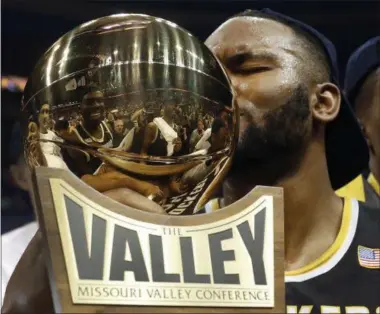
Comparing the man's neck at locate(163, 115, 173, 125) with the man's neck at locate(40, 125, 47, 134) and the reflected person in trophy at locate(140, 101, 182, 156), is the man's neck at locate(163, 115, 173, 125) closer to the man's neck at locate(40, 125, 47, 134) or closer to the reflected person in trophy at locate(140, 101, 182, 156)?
the reflected person in trophy at locate(140, 101, 182, 156)

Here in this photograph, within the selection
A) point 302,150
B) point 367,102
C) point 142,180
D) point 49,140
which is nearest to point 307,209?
point 302,150

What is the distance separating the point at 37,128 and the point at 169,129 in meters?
0.20

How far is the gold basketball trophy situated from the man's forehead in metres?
0.16

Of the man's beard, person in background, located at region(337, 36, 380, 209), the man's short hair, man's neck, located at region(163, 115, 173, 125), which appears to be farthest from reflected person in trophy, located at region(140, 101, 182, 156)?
person in background, located at region(337, 36, 380, 209)

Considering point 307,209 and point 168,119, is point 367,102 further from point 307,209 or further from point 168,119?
point 168,119

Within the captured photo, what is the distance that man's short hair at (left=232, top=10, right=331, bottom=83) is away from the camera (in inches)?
46.3

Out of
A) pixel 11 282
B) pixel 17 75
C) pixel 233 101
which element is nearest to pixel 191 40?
pixel 233 101

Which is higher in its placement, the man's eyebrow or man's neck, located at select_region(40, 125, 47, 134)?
the man's eyebrow

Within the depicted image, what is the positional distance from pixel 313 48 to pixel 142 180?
43 centimetres

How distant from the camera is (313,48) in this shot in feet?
3.88

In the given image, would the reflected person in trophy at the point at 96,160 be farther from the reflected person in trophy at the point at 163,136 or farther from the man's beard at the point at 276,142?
the man's beard at the point at 276,142

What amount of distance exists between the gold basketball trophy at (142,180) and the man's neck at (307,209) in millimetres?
220

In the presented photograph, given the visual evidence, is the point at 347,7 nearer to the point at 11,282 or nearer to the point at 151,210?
the point at 151,210

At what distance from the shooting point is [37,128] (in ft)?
3.19
